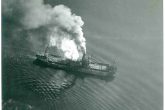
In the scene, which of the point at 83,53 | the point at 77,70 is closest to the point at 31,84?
the point at 77,70

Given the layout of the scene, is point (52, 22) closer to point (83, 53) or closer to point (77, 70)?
point (83, 53)

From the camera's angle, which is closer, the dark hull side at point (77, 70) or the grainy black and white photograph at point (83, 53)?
the grainy black and white photograph at point (83, 53)

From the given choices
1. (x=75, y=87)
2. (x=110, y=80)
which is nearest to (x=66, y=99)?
(x=75, y=87)

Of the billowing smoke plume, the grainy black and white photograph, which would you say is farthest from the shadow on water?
→ the billowing smoke plume

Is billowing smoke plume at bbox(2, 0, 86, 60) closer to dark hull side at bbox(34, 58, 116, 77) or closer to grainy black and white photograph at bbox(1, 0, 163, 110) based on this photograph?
grainy black and white photograph at bbox(1, 0, 163, 110)

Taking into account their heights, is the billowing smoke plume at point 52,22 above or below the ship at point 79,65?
above

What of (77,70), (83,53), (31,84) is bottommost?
(31,84)

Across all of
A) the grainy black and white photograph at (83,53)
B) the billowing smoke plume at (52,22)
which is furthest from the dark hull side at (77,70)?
the billowing smoke plume at (52,22)

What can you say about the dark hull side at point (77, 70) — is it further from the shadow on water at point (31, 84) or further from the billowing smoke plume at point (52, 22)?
the billowing smoke plume at point (52, 22)
